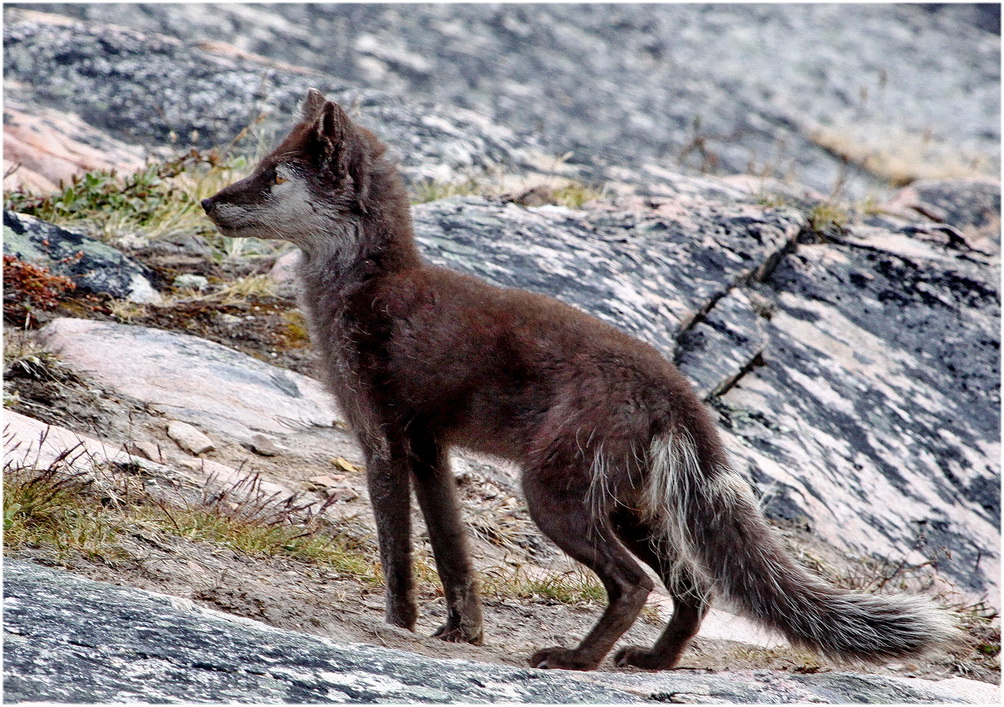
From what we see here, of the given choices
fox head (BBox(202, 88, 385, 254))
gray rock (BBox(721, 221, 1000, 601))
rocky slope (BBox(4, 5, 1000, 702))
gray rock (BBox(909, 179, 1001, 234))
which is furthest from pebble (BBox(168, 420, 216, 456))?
gray rock (BBox(909, 179, 1001, 234))

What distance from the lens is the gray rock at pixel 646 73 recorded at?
9.27m

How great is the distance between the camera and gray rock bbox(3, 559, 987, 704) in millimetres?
2410

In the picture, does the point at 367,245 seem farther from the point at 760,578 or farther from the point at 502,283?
the point at 760,578

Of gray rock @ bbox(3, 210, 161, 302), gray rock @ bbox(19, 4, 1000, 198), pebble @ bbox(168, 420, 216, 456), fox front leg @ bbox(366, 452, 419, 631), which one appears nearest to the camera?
fox front leg @ bbox(366, 452, 419, 631)

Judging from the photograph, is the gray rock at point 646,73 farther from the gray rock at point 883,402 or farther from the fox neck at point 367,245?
the fox neck at point 367,245

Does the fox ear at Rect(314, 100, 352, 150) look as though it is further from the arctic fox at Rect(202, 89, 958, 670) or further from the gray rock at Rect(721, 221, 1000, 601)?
the gray rock at Rect(721, 221, 1000, 601)

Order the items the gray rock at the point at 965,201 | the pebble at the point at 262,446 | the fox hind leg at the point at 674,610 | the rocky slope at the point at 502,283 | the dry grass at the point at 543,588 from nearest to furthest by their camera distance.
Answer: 1. the rocky slope at the point at 502,283
2. the fox hind leg at the point at 674,610
3. the dry grass at the point at 543,588
4. the pebble at the point at 262,446
5. the gray rock at the point at 965,201

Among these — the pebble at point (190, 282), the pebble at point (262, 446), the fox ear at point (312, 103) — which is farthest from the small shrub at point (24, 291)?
the fox ear at point (312, 103)

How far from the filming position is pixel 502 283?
574cm

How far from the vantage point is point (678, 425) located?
337 cm

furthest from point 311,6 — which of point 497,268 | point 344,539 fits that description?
point 344,539

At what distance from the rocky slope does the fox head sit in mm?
989

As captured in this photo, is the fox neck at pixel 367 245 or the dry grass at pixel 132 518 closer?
the dry grass at pixel 132 518

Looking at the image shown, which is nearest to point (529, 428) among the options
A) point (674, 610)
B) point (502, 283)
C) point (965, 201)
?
point (674, 610)
